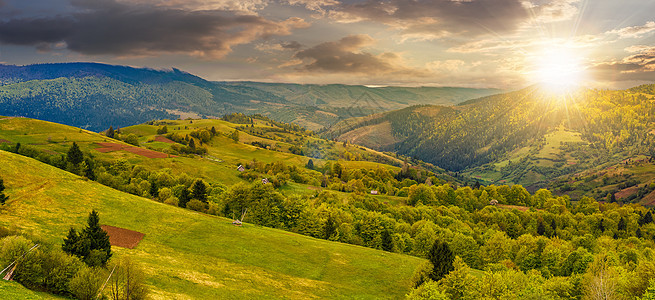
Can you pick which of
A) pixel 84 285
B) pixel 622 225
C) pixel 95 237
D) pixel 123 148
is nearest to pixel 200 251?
pixel 95 237

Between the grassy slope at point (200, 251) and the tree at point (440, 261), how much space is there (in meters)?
8.33

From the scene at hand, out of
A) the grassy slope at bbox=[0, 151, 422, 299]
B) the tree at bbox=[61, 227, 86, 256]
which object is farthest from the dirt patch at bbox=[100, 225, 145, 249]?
the tree at bbox=[61, 227, 86, 256]

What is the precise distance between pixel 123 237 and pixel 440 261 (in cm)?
5327

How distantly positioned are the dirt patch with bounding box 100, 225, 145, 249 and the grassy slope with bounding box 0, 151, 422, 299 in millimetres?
1759

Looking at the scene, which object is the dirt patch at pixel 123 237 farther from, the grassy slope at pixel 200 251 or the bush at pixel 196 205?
the bush at pixel 196 205

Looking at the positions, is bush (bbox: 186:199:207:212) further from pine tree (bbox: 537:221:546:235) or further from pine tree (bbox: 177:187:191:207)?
pine tree (bbox: 537:221:546:235)

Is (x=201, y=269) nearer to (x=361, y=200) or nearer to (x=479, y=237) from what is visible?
(x=479, y=237)

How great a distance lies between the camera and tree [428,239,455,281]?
56.9 metres

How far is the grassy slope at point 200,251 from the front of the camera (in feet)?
161

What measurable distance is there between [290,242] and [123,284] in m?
40.6

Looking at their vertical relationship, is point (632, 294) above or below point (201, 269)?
below

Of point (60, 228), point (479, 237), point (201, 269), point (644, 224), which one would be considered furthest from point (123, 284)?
point (644, 224)

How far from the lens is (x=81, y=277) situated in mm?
34031

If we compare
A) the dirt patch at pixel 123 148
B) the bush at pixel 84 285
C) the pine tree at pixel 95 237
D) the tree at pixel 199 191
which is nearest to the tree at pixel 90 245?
the pine tree at pixel 95 237
